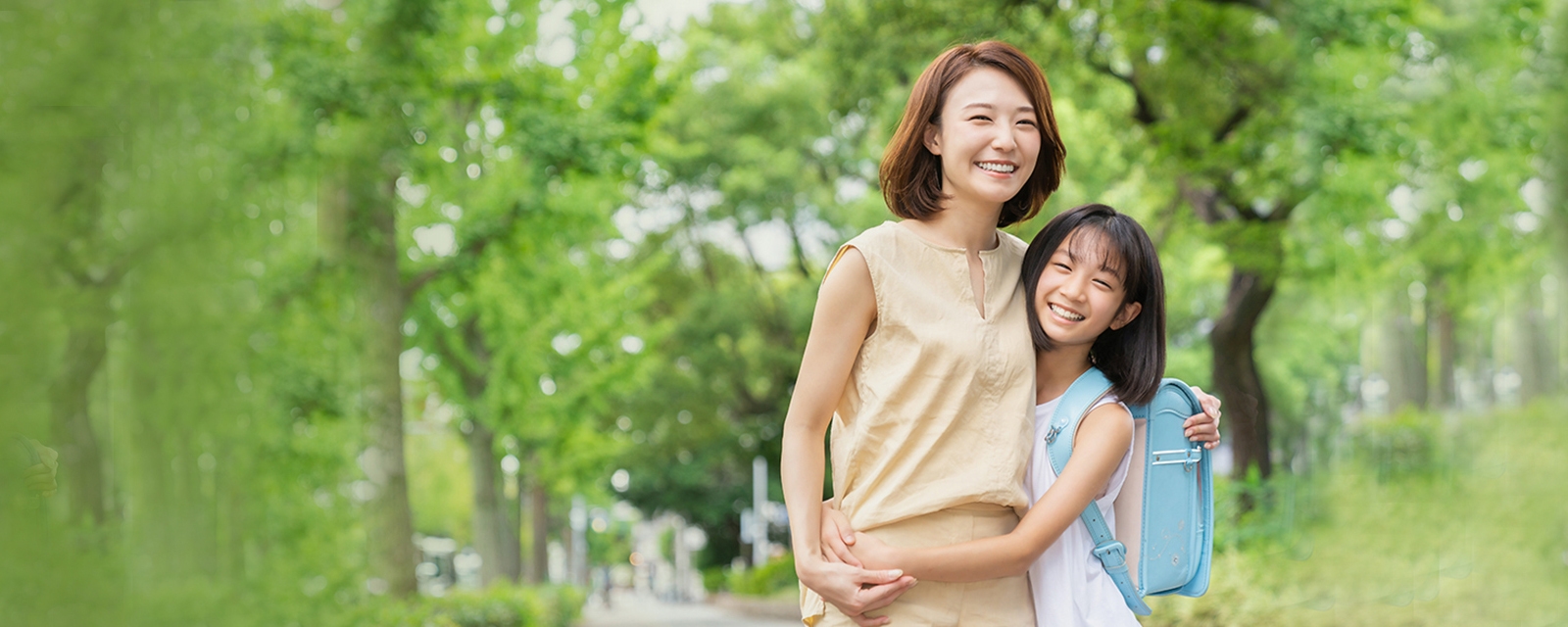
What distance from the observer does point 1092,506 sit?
2098 mm

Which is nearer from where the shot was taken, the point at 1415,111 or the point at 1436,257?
the point at 1415,111

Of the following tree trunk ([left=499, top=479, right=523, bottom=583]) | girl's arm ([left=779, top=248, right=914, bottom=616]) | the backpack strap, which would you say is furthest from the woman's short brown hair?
tree trunk ([left=499, top=479, right=523, bottom=583])

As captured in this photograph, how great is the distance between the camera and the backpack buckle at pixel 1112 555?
2088 millimetres

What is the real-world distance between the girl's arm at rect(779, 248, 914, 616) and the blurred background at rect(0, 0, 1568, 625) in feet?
7.64

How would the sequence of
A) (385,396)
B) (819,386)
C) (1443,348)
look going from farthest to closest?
(1443,348), (385,396), (819,386)

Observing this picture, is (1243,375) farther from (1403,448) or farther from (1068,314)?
A: (1068,314)

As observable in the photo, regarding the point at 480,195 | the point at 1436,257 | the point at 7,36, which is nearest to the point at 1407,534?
the point at 1436,257

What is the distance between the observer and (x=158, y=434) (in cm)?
464

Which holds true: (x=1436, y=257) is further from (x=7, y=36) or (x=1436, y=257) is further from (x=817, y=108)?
(x=7, y=36)

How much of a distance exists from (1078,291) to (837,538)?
617mm

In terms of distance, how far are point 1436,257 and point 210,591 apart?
13.2 metres

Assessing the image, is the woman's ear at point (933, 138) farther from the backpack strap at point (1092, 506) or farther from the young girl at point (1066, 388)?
the backpack strap at point (1092, 506)

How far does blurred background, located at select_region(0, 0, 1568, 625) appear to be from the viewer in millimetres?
4414

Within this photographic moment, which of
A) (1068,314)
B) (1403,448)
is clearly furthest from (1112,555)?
(1403,448)
